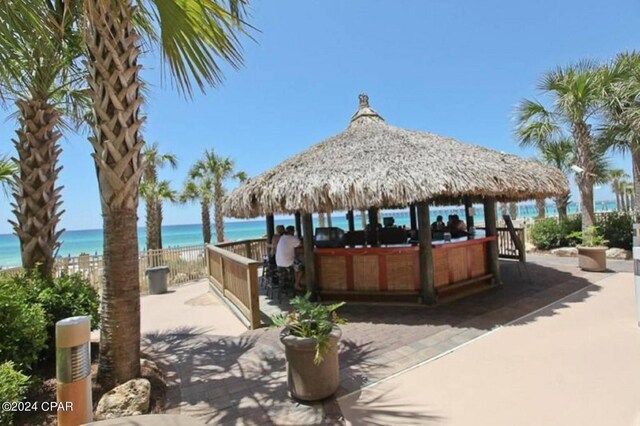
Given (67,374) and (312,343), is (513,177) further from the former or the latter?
(67,374)

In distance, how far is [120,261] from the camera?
138 inches

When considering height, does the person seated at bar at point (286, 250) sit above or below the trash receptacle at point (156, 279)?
above

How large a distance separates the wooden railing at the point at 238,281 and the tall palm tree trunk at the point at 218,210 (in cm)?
1078

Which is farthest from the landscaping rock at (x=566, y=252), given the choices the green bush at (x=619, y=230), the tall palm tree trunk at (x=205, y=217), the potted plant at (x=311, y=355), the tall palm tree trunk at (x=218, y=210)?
the tall palm tree trunk at (x=205, y=217)

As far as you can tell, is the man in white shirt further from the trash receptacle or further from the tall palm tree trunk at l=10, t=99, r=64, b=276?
the trash receptacle

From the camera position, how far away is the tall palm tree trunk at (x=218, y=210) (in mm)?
19734

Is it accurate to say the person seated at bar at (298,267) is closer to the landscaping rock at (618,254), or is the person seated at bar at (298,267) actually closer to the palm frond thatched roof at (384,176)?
the palm frond thatched roof at (384,176)

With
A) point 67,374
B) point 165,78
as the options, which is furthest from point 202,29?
point 67,374

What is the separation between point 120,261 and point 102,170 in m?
1.00

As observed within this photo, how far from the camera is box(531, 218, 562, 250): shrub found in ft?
41.1

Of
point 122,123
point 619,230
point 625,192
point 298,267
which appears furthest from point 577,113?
point 625,192

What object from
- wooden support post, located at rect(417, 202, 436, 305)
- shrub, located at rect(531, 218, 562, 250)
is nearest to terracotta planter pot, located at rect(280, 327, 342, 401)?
wooden support post, located at rect(417, 202, 436, 305)

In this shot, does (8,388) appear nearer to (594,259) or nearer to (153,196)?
(594,259)

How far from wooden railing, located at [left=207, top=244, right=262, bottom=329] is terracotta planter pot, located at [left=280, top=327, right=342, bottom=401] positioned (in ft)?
7.95
